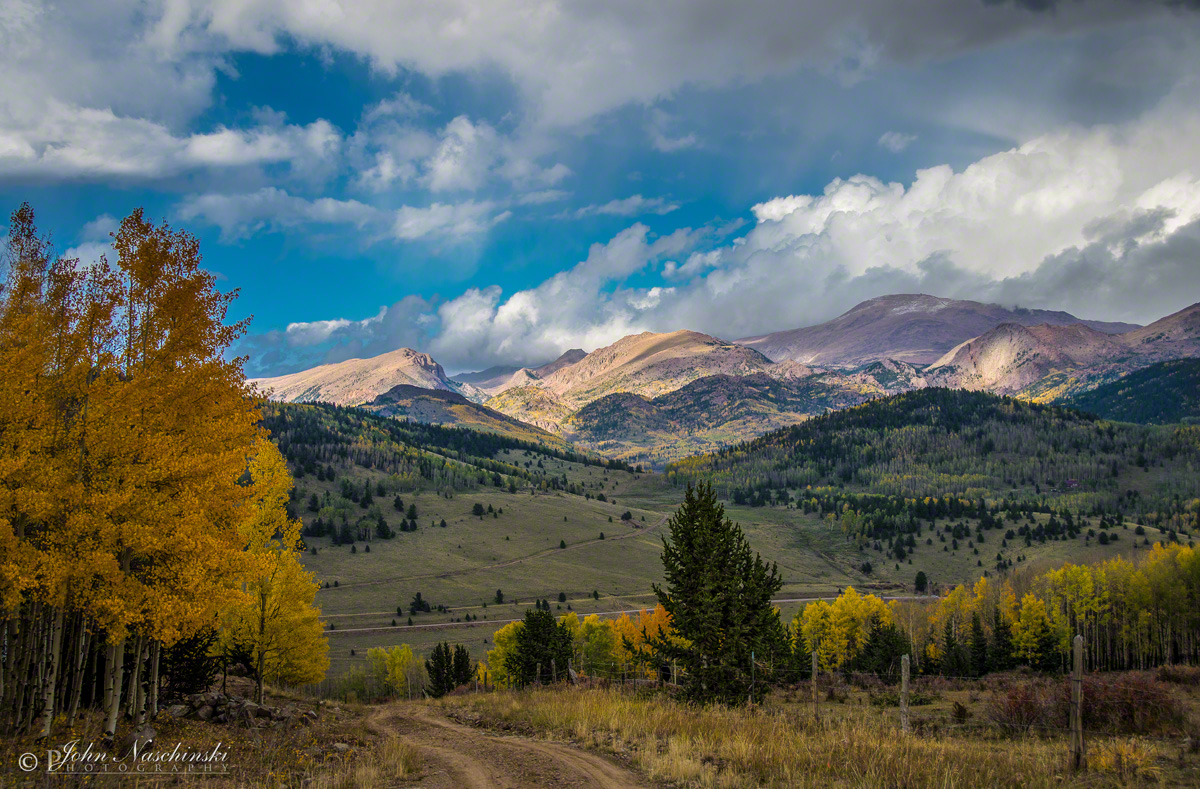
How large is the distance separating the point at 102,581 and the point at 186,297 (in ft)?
26.0

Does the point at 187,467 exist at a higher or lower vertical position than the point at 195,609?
higher

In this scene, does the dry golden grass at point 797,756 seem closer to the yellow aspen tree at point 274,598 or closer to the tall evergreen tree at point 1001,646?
the yellow aspen tree at point 274,598

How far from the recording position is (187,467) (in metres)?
15.9

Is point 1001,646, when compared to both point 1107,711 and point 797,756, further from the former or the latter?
point 797,756

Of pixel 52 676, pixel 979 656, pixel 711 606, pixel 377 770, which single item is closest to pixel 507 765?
pixel 377 770

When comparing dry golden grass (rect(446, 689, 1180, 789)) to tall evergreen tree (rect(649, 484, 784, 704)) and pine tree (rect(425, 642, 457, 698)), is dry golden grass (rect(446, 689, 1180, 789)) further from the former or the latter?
pine tree (rect(425, 642, 457, 698))

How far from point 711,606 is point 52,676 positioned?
22454mm

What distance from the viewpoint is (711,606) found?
89.5 ft

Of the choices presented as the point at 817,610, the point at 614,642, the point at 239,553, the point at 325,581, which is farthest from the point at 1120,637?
the point at 325,581

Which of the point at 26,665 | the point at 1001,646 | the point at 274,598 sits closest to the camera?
the point at 26,665

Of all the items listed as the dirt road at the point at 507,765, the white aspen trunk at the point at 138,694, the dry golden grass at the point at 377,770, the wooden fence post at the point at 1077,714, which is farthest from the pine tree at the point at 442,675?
the wooden fence post at the point at 1077,714

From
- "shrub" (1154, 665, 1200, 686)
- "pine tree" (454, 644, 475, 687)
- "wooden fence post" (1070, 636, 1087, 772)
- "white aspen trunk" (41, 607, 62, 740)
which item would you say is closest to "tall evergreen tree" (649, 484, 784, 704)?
"wooden fence post" (1070, 636, 1087, 772)

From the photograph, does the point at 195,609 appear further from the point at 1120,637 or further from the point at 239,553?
the point at 1120,637

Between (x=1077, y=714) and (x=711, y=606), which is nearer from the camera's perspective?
(x=1077, y=714)
